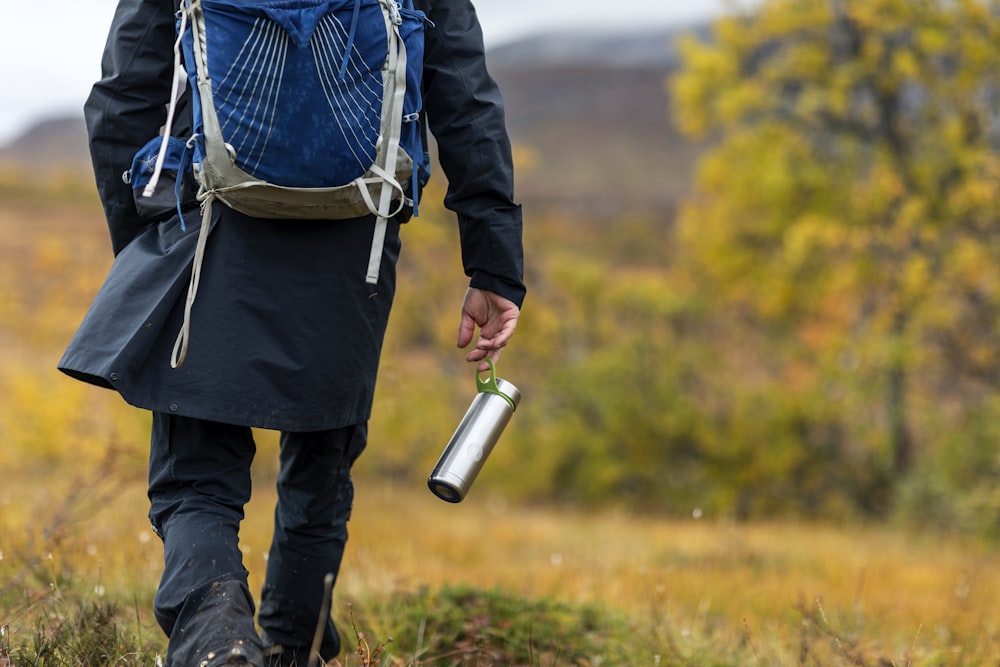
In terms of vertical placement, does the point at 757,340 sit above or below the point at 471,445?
below

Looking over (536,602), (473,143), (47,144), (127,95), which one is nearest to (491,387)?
(473,143)

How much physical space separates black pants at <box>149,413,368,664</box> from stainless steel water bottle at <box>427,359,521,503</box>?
27cm

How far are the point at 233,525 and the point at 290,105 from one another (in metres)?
0.90

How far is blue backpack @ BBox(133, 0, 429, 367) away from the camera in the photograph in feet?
6.72

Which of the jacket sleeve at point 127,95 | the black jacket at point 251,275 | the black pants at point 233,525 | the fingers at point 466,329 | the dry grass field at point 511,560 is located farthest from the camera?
the dry grass field at point 511,560

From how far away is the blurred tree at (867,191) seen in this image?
36.5 ft

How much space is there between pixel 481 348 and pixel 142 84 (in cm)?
99

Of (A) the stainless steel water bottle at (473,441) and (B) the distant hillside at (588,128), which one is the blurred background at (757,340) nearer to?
(A) the stainless steel water bottle at (473,441)

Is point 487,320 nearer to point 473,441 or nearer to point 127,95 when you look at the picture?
point 473,441

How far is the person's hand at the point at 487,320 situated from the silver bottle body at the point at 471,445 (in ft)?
0.31

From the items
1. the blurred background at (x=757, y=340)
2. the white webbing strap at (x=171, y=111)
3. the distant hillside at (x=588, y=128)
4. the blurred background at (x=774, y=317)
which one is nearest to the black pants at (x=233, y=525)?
the white webbing strap at (x=171, y=111)

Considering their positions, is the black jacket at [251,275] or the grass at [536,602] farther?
the grass at [536,602]

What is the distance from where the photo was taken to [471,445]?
2395 mm

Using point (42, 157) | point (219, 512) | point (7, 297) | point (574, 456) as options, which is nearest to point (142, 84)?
point (219, 512)
